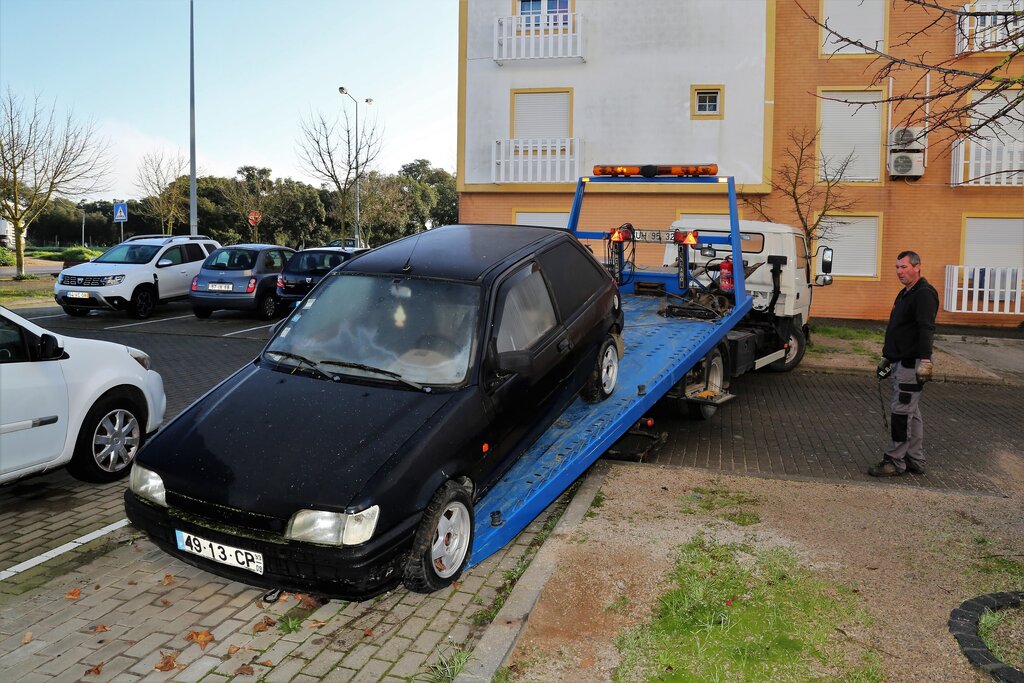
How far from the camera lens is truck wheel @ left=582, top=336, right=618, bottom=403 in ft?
21.0

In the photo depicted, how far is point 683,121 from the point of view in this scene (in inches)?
821

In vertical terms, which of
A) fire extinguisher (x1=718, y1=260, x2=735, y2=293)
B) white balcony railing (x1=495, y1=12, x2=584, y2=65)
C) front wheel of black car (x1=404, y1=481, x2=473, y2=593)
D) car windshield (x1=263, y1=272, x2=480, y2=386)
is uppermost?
white balcony railing (x1=495, y1=12, x2=584, y2=65)

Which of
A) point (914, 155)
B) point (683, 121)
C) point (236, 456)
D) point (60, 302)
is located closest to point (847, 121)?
point (914, 155)

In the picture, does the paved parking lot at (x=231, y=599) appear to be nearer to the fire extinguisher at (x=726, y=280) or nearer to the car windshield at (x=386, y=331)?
the car windshield at (x=386, y=331)

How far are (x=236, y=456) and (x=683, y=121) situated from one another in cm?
1865

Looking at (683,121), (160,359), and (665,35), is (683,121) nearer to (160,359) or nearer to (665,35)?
(665,35)

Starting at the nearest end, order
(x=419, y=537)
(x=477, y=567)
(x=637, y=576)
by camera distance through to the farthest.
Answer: (x=419, y=537)
(x=637, y=576)
(x=477, y=567)

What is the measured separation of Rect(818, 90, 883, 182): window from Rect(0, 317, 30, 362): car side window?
736 inches

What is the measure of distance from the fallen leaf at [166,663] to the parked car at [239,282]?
1400 cm

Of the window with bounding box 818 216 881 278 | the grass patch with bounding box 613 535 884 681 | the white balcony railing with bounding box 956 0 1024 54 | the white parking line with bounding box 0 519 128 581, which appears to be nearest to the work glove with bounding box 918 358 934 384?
the white balcony railing with bounding box 956 0 1024 54

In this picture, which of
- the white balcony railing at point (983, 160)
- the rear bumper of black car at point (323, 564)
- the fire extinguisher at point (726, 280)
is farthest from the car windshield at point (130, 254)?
the white balcony railing at point (983, 160)

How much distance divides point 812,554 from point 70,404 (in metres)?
5.17

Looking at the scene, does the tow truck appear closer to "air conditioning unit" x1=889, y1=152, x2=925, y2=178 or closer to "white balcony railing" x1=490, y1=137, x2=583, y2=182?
"air conditioning unit" x1=889, y1=152, x2=925, y2=178

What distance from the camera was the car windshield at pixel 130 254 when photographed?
17.9 meters
